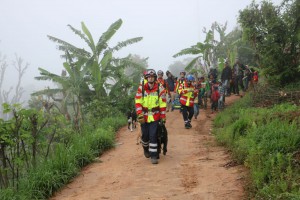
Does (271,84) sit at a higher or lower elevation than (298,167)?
higher

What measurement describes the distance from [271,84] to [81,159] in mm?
8599

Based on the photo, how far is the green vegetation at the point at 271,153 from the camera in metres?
4.29

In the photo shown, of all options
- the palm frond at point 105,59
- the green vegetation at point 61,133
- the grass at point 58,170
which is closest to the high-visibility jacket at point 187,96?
the green vegetation at point 61,133

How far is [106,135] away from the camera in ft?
30.1

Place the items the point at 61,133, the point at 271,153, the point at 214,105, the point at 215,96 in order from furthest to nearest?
1. the point at 214,105
2. the point at 215,96
3. the point at 61,133
4. the point at 271,153

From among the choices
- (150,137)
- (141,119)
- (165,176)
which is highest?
(141,119)

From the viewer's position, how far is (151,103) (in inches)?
284

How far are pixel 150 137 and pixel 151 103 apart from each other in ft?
2.45

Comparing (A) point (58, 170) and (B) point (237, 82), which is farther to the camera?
(B) point (237, 82)

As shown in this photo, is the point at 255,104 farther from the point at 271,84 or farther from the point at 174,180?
the point at 174,180

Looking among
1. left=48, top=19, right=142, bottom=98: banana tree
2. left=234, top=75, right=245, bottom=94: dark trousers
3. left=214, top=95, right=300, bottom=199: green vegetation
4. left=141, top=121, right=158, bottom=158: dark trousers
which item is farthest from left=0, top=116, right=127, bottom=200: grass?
left=234, top=75, right=245, bottom=94: dark trousers

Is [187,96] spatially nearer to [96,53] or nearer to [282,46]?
[282,46]

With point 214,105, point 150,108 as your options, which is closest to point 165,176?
point 150,108

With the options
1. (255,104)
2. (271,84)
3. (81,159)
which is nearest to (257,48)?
(271,84)
